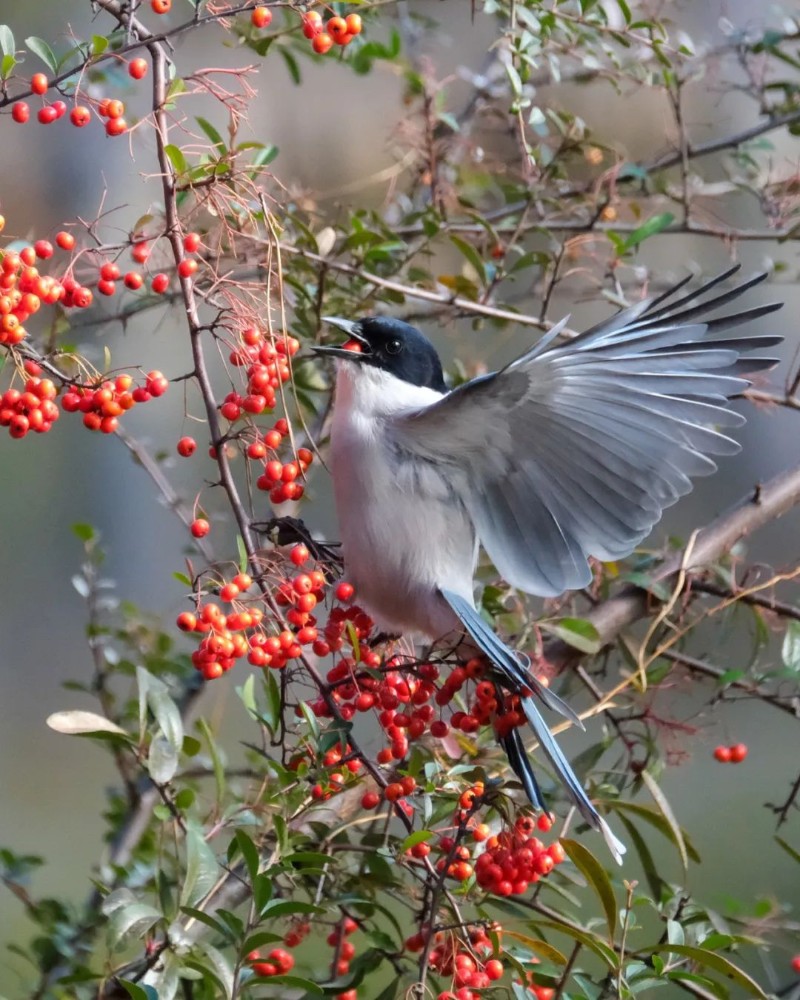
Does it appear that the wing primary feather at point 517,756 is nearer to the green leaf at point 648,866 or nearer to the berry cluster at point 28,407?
the green leaf at point 648,866

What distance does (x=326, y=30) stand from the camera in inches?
36.8

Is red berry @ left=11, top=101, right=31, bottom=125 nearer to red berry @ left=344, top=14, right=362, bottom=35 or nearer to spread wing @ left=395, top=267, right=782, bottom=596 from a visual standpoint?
red berry @ left=344, top=14, right=362, bottom=35

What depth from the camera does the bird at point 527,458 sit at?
0.99 meters

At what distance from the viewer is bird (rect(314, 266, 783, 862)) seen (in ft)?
3.24

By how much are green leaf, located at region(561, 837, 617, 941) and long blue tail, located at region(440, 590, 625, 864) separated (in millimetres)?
21

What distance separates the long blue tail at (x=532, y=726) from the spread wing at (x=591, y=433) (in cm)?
9

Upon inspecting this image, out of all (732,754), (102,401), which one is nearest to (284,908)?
(102,401)

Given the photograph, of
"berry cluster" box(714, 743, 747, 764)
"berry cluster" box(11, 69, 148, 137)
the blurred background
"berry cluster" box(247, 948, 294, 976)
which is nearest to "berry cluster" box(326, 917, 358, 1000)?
"berry cluster" box(247, 948, 294, 976)

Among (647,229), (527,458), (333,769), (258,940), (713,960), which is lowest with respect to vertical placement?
(713,960)

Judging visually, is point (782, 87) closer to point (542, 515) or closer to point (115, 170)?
point (542, 515)

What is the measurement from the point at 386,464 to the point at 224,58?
1.35 m

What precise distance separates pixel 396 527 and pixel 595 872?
38 centimetres

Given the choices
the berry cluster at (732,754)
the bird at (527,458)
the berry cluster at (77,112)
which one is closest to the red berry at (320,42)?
the berry cluster at (77,112)

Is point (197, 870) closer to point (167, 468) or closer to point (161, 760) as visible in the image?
point (161, 760)
